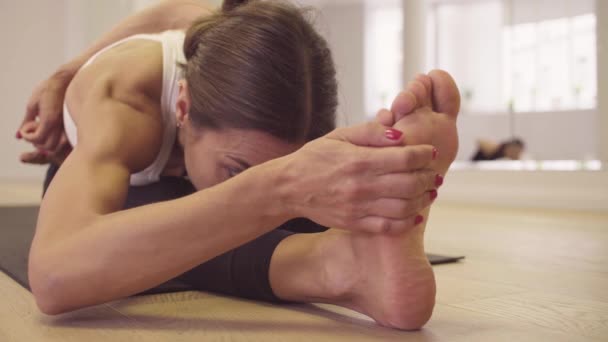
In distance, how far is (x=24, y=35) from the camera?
614cm

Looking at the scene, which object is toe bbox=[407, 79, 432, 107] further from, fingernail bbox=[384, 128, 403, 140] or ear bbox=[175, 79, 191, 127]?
ear bbox=[175, 79, 191, 127]

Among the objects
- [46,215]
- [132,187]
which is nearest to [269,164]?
[46,215]

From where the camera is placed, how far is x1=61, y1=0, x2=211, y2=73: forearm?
1.55m

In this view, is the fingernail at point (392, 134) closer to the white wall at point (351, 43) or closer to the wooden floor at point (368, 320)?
the wooden floor at point (368, 320)

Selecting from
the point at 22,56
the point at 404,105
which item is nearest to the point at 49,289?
the point at 404,105

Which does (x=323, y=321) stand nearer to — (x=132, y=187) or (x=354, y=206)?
(x=354, y=206)

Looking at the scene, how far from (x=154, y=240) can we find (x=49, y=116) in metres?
0.81

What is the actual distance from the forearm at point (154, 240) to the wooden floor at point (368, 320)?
6 centimetres

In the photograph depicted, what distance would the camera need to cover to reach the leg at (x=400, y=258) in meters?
0.79

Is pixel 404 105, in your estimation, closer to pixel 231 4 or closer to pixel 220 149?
pixel 220 149

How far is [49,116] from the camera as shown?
4.85 feet

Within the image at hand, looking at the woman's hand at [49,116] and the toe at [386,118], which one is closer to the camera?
the toe at [386,118]

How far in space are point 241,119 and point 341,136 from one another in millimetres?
Answer: 288

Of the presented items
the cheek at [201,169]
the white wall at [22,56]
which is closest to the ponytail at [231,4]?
the cheek at [201,169]
